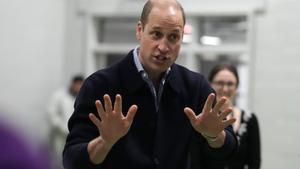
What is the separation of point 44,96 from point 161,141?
4.09m

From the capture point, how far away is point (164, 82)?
1407mm

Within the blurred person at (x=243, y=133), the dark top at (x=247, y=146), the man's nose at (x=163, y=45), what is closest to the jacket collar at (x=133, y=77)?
the man's nose at (x=163, y=45)

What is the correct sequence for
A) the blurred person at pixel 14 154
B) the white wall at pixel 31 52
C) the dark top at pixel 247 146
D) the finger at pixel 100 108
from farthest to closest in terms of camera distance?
1. the white wall at pixel 31 52
2. the dark top at pixel 247 146
3. the finger at pixel 100 108
4. the blurred person at pixel 14 154

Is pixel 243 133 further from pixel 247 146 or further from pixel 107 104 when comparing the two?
pixel 107 104

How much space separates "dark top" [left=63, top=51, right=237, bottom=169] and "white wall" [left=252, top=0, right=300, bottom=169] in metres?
3.04

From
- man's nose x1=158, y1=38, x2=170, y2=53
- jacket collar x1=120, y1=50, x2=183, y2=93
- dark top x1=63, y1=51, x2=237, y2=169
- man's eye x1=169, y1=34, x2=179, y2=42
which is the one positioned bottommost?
dark top x1=63, y1=51, x2=237, y2=169

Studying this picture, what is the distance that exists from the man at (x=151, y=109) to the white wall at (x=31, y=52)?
3063mm

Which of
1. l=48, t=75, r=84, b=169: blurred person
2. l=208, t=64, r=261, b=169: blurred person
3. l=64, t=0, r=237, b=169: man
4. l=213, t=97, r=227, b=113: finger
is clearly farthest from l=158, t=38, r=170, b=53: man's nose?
l=48, t=75, r=84, b=169: blurred person

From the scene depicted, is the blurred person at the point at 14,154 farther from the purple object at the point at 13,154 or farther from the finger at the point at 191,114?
the finger at the point at 191,114

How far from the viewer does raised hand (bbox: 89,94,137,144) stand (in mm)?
1186

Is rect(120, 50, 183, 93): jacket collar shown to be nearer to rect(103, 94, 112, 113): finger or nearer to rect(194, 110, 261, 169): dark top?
rect(103, 94, 112, 113): finger

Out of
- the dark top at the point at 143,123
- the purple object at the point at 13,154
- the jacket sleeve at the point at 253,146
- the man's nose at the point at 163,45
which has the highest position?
the man's nose at the point at 163,45

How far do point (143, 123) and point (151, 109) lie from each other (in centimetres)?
5

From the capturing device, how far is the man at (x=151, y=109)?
1279 millimetres
